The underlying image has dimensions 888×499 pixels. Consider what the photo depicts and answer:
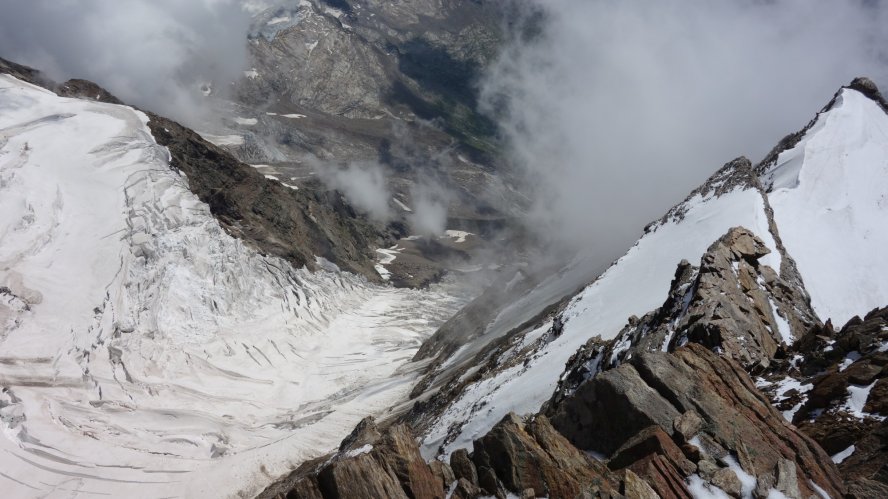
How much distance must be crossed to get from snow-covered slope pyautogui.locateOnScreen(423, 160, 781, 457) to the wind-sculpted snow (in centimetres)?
2182

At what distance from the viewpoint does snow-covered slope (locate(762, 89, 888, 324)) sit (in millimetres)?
31047

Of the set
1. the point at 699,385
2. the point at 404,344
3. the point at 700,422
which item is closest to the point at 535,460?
the point at 700,422

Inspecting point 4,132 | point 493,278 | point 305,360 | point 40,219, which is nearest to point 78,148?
point 4,132

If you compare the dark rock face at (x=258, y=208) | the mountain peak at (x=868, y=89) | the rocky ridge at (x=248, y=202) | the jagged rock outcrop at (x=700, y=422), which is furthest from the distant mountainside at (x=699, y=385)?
the rocky ridge at (x=248, y=202)

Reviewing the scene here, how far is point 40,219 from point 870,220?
71.3 m

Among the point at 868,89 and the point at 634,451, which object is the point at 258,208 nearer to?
the point at 868,89

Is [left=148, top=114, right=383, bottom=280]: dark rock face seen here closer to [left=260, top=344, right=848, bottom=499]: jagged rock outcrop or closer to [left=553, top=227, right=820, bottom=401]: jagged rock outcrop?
[left=553, top=227, right=820, bottom=401]: jagged rock outcrop

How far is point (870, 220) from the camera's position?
1500 inches

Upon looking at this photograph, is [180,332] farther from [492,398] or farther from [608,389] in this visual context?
[608,389]

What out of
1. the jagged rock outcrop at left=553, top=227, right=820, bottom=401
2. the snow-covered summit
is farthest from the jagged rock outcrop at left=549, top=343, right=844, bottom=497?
the snow-covered summit

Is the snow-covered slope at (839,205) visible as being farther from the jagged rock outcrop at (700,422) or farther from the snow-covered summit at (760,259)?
the jagged rock outcrop at (700,422)

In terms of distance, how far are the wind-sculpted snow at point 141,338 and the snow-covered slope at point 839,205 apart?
124 ft

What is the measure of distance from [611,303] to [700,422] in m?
23.4

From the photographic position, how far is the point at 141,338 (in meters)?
54.0
